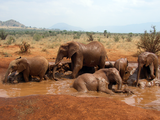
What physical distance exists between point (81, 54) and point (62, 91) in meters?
2.53

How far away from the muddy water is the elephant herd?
30 centimetres

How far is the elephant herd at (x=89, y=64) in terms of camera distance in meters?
6.04

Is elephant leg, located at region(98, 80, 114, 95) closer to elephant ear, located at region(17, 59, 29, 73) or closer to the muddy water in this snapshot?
the muddy water

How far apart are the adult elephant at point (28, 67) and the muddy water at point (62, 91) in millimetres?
479

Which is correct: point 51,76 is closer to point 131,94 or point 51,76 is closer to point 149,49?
point 131,94

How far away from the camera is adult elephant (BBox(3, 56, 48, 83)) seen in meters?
7.29

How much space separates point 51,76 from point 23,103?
482 cm

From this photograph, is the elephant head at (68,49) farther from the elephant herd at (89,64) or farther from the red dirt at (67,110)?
the red dirt at (67,110)

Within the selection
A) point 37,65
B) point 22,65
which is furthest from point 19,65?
point 37,65

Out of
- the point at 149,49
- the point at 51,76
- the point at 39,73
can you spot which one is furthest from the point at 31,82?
the point at 149,49

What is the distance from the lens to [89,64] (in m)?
8.61

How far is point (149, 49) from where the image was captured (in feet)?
49.6

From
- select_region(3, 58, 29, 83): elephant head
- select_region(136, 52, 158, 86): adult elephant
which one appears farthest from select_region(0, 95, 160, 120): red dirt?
select_region(136, 52, 158, 86): adult elephant

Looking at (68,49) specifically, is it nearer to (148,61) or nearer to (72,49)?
(72,49)
